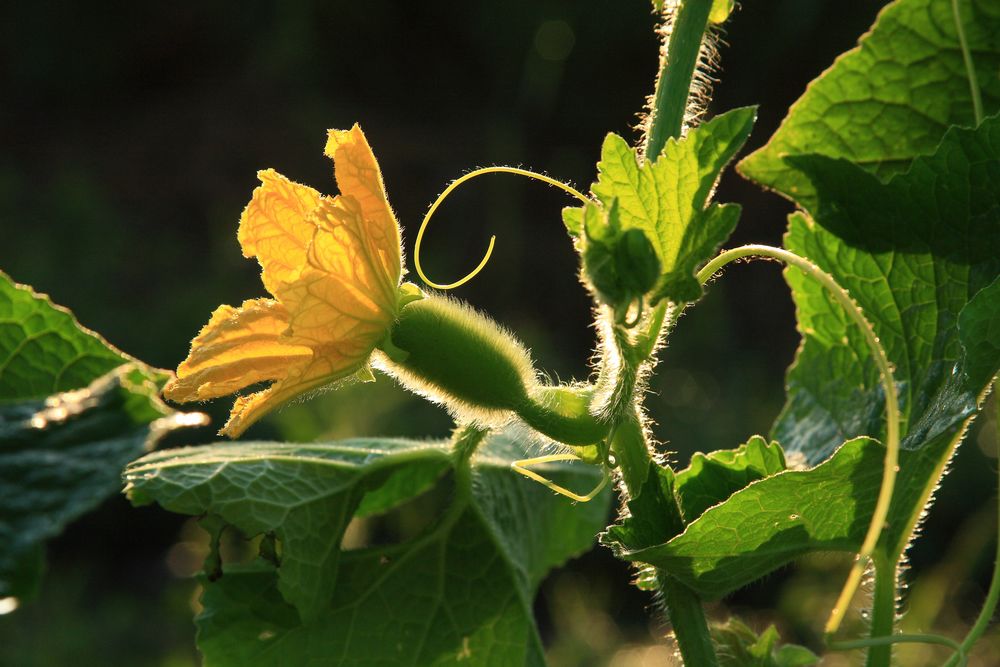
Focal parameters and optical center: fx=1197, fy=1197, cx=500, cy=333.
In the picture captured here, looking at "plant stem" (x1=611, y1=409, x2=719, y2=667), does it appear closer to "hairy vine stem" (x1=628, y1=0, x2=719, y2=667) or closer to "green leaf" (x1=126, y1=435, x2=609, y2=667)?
"hairy vine stem" (x1=628, y1=0, x2=719, y2=667)

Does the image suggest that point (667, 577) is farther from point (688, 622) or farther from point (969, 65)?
point (969, 65)

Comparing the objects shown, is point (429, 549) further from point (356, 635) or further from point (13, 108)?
point (13, 108)

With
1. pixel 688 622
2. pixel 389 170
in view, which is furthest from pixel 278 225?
pixel 389 170

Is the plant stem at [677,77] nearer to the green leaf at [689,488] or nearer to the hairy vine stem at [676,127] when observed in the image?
the hairy vine stem at [676,127]

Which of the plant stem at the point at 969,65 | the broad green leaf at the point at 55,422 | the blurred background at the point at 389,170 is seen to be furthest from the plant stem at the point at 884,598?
the blurred background at the point at 389,170

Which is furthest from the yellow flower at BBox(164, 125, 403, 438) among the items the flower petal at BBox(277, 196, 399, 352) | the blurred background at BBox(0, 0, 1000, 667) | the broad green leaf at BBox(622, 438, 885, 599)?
the blurred background at BBox(0, 0, 1000, 667)
